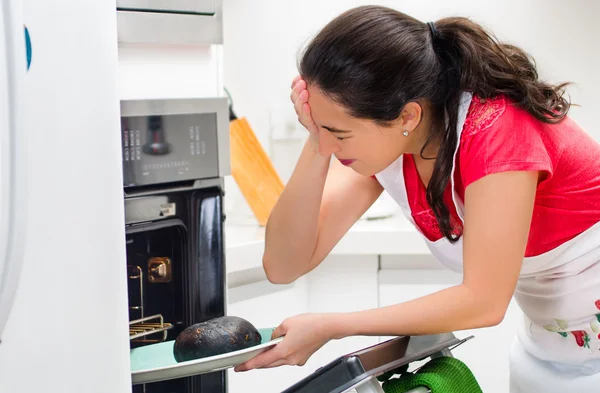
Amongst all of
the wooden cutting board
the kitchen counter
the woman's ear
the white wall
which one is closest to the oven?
the woman's ear

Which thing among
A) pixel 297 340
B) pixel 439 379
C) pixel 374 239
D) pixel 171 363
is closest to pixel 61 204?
pixel 171 363

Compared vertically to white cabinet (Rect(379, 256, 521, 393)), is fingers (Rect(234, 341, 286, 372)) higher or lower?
higher

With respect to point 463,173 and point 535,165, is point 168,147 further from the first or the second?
point 535,165

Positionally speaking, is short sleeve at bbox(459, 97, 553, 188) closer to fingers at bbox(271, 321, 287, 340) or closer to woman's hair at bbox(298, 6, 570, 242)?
woman's hair at bbox(298, 6, 570, 242)

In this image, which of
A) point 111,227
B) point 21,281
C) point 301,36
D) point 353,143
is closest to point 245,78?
point 301,36

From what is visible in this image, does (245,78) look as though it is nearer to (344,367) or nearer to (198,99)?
(198,99)

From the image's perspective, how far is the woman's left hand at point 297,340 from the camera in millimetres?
1120

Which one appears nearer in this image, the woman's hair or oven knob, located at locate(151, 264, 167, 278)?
the woman's hair

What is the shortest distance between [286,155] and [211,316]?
→ 4.30 feet

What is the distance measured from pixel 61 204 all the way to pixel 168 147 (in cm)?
67

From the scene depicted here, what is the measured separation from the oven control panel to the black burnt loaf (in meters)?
0.42

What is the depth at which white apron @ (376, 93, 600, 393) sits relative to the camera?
4.34ft

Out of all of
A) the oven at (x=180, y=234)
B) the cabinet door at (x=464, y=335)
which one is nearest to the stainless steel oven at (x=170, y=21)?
the oven at (x=180, y=234)

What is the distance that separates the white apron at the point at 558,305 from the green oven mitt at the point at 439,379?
0.85ft
